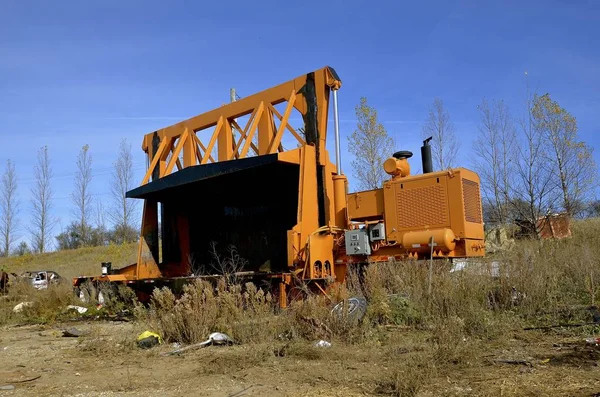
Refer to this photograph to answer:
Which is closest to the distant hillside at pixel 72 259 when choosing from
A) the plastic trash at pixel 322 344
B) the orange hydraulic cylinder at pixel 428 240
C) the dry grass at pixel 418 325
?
the orange hydraulic cylinder at pixel 428 240

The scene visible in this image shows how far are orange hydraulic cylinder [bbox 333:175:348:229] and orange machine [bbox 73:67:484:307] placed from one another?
0.02 metres

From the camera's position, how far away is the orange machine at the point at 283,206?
9.85m

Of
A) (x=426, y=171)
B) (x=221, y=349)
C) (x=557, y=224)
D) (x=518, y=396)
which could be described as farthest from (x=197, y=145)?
(x=557, y=224)

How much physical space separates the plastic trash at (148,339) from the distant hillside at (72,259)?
29.0 metres

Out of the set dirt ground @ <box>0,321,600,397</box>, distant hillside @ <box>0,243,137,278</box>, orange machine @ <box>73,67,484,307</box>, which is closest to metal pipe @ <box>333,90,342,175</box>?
orange machine @ <box>73,67,484,307</box>

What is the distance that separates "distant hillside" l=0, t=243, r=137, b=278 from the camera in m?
37.0

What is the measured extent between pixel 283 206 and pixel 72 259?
1403 inches

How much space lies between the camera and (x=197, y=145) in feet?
49.2

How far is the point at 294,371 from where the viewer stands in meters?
5.96

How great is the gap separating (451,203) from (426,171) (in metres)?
1.15

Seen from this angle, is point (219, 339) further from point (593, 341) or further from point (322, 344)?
point (593, 341)

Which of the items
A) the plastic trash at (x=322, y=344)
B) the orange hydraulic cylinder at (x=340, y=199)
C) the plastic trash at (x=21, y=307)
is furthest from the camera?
the plastic trash at (x=21, y=307)

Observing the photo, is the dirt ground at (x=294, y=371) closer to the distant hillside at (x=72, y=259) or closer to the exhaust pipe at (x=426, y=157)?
the exhaust pipe at (x=426, y=157)

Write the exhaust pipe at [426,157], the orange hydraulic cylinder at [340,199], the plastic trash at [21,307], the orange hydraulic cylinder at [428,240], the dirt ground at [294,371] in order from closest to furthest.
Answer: the dirt ground at [294,371]
the orange hydraulic cylinder at [428,240]
the exhaust pipe at [426,157]
the orange hydraulic cylinder at [340,199]
the plastic trash at [21,307]
